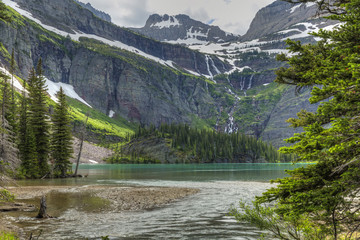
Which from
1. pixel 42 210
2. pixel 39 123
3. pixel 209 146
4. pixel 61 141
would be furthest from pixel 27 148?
pixel 209 146

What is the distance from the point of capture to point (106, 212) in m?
22.8

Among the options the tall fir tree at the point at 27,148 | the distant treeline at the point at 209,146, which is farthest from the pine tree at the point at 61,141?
the distant treeline at the point at 209,146

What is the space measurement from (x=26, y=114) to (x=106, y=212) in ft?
150

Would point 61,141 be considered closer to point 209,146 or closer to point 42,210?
point 42,210

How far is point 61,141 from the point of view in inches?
2393

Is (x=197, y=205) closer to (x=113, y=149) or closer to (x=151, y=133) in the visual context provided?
(x=151, y=133)

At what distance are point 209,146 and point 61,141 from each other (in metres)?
134

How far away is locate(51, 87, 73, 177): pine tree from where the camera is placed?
2354 inches

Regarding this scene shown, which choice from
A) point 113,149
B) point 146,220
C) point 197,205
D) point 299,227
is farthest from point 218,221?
point 113,149

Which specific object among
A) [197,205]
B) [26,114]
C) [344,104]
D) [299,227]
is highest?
[26,114]

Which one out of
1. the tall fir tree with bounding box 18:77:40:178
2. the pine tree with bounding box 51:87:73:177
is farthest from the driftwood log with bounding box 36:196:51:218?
the pine tree with bounding box 51:87:73:177

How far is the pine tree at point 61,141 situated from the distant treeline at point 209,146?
112 m

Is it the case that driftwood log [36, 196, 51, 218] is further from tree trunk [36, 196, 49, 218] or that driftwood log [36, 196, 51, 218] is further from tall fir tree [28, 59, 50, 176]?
tall fir tree [28, 59, 50, 176]

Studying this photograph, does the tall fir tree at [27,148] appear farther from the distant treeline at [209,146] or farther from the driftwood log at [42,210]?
the distant treeline at [209,146]
